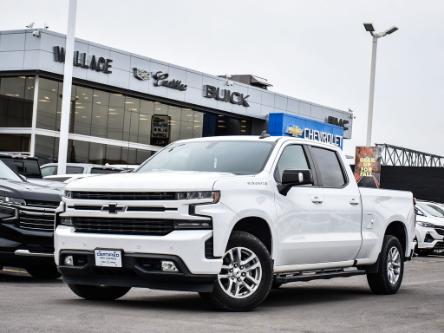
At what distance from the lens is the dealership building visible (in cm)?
3837

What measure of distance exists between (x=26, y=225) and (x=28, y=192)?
0.45m

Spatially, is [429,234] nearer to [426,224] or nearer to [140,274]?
[426,224]

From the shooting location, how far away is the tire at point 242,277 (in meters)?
9.18

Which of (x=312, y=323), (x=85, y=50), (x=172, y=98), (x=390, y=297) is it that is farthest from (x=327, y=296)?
(x=172, y=98)

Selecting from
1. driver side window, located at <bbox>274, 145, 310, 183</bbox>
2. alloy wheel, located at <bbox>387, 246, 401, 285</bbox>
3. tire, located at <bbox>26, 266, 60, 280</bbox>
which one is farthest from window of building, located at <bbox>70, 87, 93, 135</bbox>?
driver side window, located at <bbox>274, 145, 310, 183</bbox>

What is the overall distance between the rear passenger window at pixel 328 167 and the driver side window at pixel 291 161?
29 centimetres

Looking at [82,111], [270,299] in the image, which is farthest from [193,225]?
[82,111]

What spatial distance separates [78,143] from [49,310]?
33.3m

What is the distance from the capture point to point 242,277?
30.6 ft

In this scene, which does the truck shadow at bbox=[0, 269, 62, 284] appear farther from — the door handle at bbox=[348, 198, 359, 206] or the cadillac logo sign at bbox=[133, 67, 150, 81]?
the cadillac logo sign at bbox=[133, 67, 150, 81]

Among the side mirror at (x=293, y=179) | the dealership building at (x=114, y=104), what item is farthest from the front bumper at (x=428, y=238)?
the dealership building at (x=114, y=104)

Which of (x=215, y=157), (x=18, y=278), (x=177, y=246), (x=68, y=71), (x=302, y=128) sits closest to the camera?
(x=177, y=246)

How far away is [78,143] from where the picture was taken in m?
41.8

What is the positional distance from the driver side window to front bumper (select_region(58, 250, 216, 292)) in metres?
1.80
